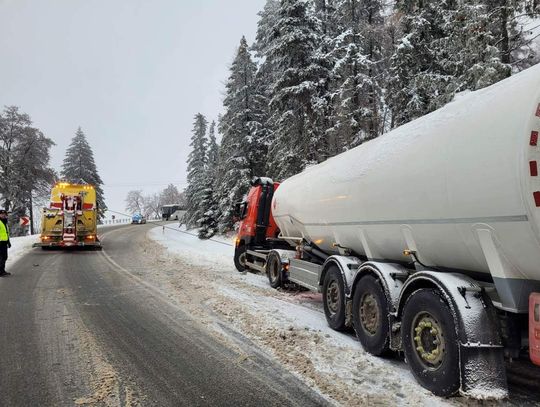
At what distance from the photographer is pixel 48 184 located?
148ft

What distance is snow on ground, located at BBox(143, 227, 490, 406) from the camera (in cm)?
417

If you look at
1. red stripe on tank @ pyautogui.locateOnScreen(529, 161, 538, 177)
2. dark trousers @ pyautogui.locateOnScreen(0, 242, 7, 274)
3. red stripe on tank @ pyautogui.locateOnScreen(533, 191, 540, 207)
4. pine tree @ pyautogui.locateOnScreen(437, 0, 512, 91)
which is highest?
pine tree @ pyautogui.locateOnScreen(437, 0, 512, 91)

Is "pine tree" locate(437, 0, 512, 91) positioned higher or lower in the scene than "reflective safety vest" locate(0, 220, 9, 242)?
higher

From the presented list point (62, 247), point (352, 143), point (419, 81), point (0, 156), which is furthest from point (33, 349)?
point (0, 156)

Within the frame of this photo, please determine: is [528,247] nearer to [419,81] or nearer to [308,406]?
[308,406]

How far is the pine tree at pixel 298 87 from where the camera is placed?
65.3ft

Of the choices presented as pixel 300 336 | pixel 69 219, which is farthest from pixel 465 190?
pixel 69 219

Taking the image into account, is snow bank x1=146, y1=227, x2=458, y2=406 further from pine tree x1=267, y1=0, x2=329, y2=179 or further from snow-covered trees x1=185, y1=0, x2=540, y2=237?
pine tree x1=267, y1=0, x2=329, y2=179

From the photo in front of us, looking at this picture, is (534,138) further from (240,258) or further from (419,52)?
(419,52)

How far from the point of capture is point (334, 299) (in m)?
6.82

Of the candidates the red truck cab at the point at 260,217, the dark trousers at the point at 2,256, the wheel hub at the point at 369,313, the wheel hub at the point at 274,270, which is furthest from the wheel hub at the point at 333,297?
the dark trousers at the point at 2,256

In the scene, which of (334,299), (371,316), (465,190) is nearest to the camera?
(465,190)

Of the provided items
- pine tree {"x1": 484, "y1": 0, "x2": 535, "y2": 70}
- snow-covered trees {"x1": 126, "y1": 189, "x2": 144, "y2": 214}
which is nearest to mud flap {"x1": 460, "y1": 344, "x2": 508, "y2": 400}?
pine tree {"x1": 484, "y1": 0, "x2": 535, "y2": 70}

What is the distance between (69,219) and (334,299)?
1631 centimetres
